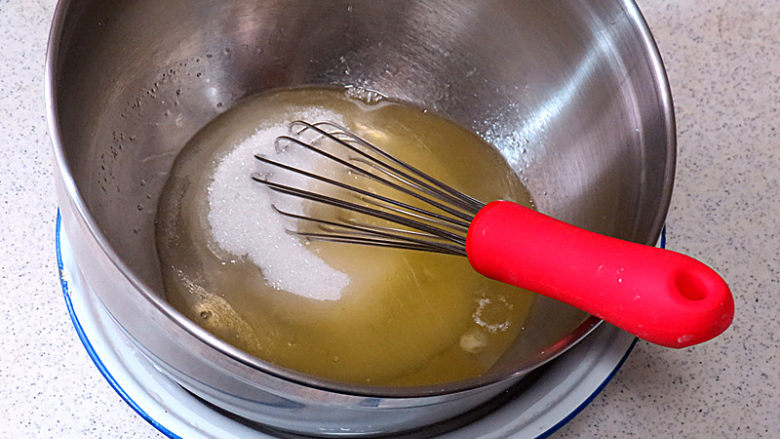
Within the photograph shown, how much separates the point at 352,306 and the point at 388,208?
9 centimetres

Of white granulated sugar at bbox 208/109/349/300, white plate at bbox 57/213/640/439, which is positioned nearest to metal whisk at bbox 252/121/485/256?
white granulated sugar at bbox 208/109/349/300

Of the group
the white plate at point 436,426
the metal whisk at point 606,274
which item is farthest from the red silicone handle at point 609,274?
the white plate at point 436,426

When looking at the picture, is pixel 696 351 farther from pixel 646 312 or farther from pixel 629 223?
pixel 646 312

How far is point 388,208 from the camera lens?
0.64 m

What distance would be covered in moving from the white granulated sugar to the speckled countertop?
146 millimetres

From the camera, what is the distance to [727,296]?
1.35 ft

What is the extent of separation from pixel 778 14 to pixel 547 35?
296mm

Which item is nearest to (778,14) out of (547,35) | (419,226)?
(547,35)

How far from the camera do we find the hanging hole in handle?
418 millimetres

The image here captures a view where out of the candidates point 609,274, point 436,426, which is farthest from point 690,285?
point 436,426

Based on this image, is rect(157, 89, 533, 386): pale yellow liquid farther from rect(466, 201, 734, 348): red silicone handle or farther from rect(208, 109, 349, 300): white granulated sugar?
rect(466, 201, 734, 348): red silicone handle

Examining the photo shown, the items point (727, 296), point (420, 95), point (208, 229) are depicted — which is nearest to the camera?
point (727, 296)

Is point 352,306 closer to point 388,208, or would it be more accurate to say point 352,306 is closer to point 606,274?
point 388,208

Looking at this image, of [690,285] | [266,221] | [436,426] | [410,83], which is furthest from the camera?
[410,83]
